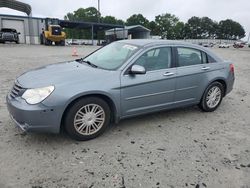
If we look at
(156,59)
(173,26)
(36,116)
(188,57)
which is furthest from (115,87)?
(173,26)

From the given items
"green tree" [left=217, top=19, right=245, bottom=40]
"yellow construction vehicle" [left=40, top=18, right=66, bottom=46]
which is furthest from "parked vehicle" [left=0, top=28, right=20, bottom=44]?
"green tree" [left=217, top=19, right=245, bottom=40]

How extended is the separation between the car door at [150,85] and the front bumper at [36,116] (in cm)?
112

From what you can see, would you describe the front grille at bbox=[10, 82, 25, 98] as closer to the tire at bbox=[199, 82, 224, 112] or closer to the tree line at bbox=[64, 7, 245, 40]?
the tire at bbox=[199, 82, 224, 112]

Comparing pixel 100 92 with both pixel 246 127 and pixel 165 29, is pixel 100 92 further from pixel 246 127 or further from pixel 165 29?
pixel 165 29

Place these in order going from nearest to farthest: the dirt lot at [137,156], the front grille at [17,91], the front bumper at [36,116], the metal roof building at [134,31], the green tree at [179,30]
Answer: the dirt lot at [137,156] < the front bumper at [36,116] < the front grille at [17,91] < the metal roof building at [134,31] < the green tree at [179,30]

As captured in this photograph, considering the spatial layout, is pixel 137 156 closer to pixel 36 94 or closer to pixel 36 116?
pixel 36 116

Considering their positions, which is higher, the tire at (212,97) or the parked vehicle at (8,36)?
the parked vehicle at (8,36)

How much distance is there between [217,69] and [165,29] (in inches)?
4078

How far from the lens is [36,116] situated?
3307mm

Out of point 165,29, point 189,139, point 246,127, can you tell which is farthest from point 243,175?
point 165,29

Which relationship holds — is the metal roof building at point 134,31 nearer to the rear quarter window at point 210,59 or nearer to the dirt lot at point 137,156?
the rear quarter window at point 210,59

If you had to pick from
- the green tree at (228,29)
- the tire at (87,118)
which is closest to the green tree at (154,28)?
the green tree at (228,29)

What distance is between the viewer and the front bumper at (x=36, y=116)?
3299 millimetres

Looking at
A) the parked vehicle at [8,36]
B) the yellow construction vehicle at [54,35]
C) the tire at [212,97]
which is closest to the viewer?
the tire at [212,97]
